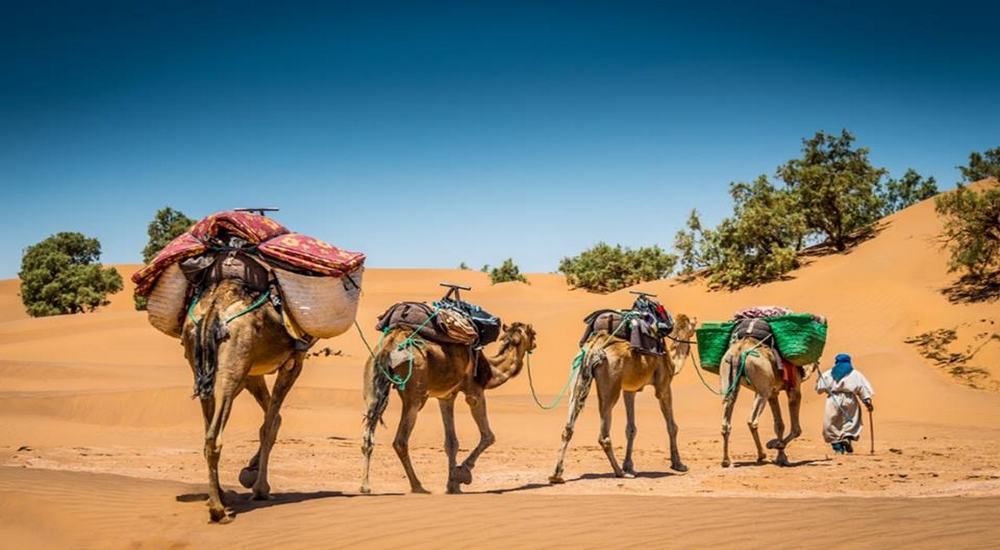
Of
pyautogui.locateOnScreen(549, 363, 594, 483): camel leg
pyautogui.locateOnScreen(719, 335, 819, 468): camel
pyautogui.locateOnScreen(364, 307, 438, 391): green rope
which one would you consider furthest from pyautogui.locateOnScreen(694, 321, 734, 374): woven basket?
pyautogui.locateOnScreen(364, 307, 438, 391): green rope

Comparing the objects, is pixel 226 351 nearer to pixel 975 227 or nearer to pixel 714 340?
pixel 714 340

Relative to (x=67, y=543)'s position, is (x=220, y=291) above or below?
above

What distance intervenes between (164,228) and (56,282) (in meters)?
8.54

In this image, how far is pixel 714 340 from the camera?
14609 mm

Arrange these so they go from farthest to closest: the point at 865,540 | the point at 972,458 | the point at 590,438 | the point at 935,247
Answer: the point at 935,247
the point at 590,438
the point at 972,458
the point at 865,540

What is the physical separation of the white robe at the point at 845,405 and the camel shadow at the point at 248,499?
936 centimetres

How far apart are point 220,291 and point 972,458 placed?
40.6ft

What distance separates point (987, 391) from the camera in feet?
67.7

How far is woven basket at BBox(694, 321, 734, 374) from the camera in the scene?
14.5 metres

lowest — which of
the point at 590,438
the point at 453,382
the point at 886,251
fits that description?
the point at 590,438

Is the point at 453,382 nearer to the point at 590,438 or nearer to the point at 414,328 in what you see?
the point at 414,328

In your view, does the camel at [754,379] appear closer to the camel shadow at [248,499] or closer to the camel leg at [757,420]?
the camel leg at [757,420]

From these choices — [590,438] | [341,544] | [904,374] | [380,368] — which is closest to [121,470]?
[380,368]

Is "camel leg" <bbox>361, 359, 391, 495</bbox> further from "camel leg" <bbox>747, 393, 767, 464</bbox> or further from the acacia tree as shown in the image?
the acacia tree
